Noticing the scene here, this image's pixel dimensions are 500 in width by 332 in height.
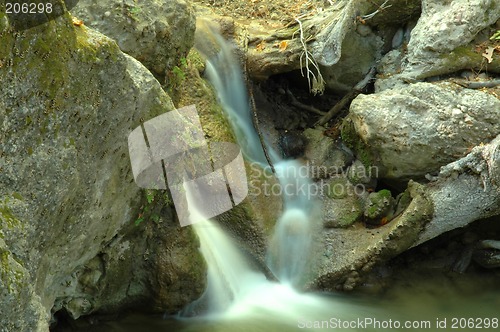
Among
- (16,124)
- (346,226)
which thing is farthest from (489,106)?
(16,124)

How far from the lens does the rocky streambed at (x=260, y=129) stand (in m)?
3.49

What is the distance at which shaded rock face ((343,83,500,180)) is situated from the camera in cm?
633

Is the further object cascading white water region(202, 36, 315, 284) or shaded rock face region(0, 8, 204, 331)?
→ cascading white water region(202, 36, 315, 284)

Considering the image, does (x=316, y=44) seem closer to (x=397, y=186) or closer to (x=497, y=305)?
(x=397, y=186)

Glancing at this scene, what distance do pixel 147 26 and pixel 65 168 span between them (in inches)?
102

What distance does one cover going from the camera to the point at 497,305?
6.32 metres

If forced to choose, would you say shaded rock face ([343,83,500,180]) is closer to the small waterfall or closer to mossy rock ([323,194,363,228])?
mossy rock ([323,194,363,228])

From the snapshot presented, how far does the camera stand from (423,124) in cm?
650

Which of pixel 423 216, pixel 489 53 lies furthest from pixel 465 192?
pixel 489 53

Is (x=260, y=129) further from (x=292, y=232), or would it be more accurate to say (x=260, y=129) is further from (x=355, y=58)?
(x=292, y=232)

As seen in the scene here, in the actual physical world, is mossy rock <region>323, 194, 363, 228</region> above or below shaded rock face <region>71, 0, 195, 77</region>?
below

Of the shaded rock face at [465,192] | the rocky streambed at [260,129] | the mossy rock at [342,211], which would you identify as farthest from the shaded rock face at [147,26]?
the shaded rock face at [465,192]

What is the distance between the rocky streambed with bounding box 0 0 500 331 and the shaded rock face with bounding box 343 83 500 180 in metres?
0.02

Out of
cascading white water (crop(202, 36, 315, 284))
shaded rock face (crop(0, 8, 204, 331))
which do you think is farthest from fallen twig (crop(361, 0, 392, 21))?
shaded rock face (crop(0, 8, 204, 331))
